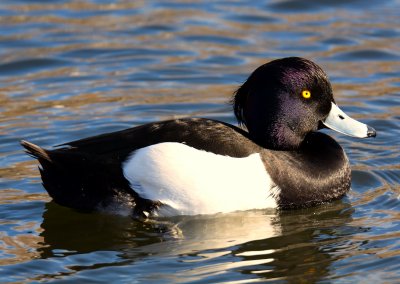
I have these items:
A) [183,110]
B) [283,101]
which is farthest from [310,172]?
[183,110]

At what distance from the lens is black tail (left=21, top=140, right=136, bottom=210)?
269 inches

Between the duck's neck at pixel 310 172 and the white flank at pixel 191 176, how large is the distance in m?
0.21

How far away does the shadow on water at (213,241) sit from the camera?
613cm

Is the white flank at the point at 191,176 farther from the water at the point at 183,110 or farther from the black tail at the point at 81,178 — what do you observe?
the water at the point at 183,110

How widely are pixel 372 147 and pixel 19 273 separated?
12.4 ft

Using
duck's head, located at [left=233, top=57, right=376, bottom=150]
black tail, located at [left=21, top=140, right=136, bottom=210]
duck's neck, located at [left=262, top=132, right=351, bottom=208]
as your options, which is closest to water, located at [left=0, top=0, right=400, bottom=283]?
duck's neck, located at [left=262, top=132, right=351, bottom=208]

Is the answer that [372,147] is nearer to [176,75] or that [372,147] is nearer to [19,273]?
[176,75]

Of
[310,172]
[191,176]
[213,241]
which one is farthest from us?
[310,172]

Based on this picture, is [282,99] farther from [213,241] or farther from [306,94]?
[213,241]

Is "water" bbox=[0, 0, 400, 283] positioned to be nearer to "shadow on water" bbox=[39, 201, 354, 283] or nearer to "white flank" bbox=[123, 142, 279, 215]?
"shadow on water" bbox=[39, 201, 354, 283]

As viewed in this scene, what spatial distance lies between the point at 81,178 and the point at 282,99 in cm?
163

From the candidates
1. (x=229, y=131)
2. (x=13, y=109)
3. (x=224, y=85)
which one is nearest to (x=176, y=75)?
(x=224, y=85)

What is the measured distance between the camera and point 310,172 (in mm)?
7145

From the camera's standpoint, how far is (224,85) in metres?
10.4
